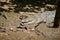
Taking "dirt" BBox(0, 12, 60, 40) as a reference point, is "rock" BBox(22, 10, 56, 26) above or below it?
above

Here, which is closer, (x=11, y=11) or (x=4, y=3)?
(x=11, y=11)

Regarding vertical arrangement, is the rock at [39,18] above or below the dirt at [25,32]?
above

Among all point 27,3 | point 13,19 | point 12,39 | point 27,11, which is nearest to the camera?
point 12,39

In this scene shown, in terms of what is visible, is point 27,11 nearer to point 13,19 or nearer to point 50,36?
point 13,19

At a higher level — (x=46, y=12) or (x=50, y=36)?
(x=46, y=12)

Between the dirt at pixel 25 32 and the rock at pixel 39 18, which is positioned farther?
the rock at pixel 39 18

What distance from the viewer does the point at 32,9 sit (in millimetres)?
3547

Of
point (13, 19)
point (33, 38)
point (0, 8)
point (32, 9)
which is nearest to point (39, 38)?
point (33, 38)

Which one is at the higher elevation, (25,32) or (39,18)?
(39,18)

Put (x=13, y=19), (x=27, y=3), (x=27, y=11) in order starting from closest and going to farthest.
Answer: (x=13, y=19) → (x=27, y=11) → (x=27, y=3)

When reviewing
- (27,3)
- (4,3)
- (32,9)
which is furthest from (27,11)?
(4,3)

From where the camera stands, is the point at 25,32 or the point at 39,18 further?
the point at 39,18

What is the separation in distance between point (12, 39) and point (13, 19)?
63 cm

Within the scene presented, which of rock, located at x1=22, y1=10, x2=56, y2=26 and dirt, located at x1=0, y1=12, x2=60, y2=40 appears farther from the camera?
rock, located at x1=22, y1=10, x2=56, y2=26
